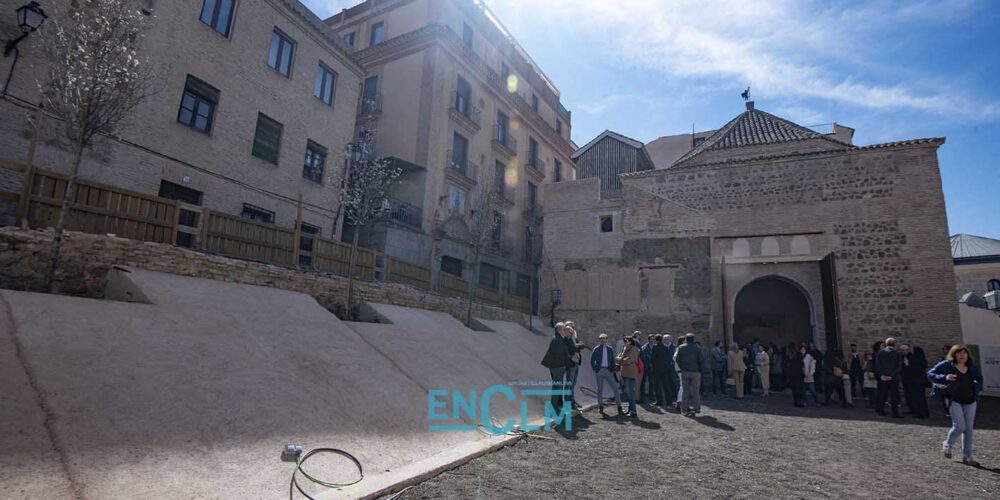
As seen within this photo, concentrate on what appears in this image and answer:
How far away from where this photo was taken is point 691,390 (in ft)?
31.1

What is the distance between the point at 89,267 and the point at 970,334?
28.4 metres

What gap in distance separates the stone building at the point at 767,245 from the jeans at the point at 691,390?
26.2 ft

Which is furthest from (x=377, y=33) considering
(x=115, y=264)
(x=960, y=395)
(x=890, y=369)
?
(x=960, y=395)

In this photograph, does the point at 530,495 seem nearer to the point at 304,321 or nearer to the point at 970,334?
the point at 304,321

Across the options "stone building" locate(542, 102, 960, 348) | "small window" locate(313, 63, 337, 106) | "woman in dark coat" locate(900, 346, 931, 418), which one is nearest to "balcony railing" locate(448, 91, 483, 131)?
"stone building" locate(542, 102, 960, 348)

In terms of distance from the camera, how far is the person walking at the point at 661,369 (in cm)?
1016

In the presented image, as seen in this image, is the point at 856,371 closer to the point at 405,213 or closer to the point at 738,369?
the point at 738,369

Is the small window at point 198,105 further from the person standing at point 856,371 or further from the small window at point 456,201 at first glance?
the person standing at point 856,371

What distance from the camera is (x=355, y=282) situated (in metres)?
11.5

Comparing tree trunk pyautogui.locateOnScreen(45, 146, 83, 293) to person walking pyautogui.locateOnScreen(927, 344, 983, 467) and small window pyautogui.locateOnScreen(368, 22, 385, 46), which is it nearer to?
person walking pyautogui.locateOnScreen(927, 344, 983, 467)

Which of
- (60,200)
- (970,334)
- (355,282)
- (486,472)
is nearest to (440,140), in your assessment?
(355,282)

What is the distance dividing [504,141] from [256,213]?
46.2 feet

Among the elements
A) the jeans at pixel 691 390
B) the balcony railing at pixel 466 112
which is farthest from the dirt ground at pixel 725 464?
the balcony railing at pixel 466 112

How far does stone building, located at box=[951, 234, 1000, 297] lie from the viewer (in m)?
24.8
